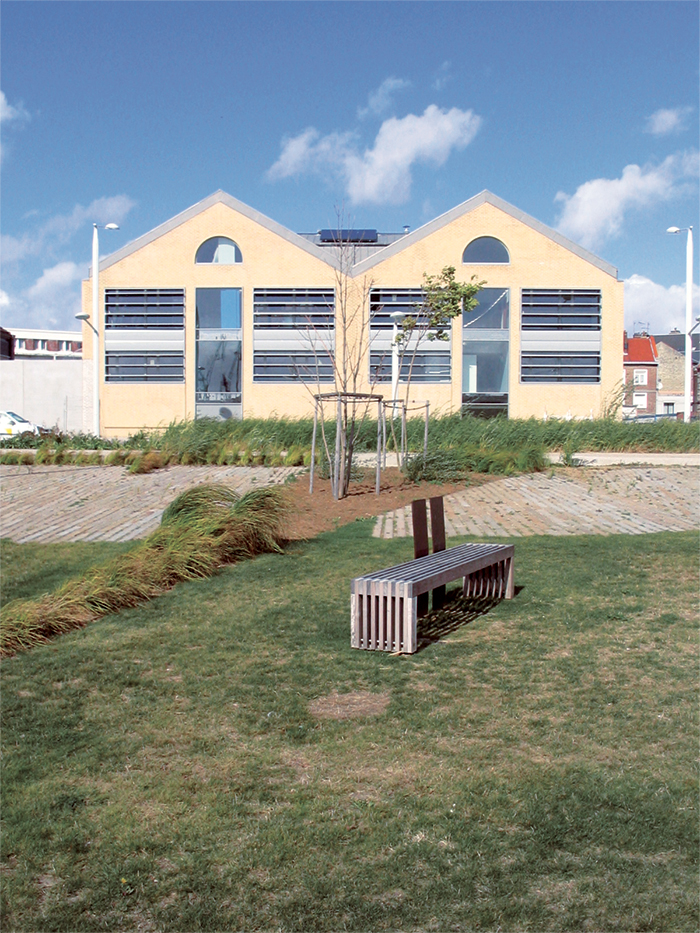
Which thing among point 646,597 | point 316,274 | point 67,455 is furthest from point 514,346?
point 646,597

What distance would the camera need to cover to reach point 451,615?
275 inches

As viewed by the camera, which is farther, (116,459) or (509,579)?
(116,459)

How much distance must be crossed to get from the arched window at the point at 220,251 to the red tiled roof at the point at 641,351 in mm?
45668

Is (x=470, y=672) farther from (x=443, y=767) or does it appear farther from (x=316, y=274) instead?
(x=316, y=274)

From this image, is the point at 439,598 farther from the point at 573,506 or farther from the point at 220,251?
the point at 220,251

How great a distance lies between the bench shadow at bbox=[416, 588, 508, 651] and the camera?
21.0 feet

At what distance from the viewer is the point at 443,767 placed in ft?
13.5

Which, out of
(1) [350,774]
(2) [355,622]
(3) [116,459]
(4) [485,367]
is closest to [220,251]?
(4) [485,367]

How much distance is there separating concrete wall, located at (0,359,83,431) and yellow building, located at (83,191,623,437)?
1636 mm

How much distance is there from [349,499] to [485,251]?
25024 mm

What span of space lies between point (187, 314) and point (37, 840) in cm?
3424

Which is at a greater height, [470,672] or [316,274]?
[316,274]

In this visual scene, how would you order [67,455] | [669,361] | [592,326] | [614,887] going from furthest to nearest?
1. [669,361]
2. [592,326]
3. [67,455]
4. [614,887]

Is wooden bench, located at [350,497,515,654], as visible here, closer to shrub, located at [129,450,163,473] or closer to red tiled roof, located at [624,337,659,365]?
shrub, located at [129,450,163,473]
